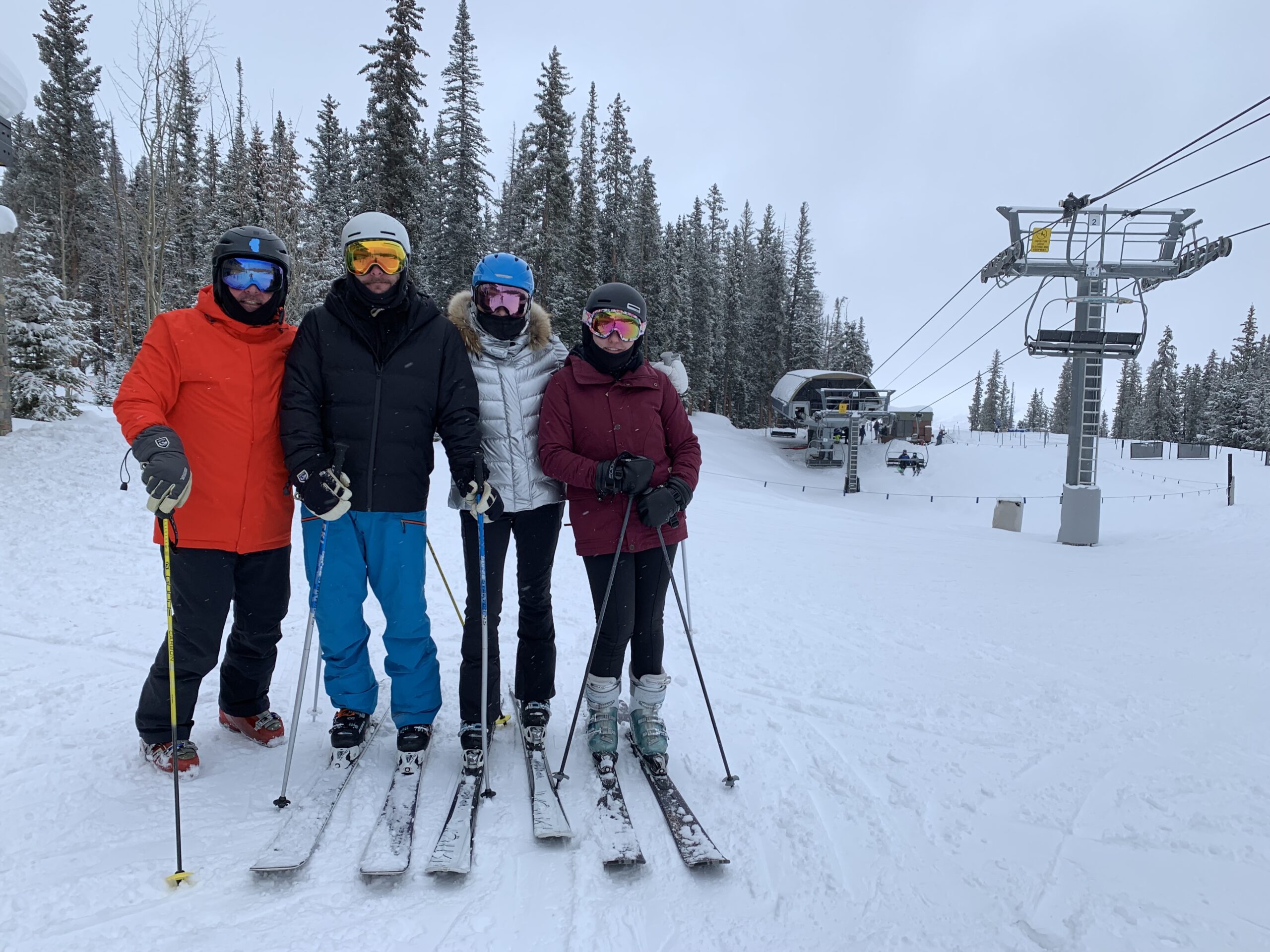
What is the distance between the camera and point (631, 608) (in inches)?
125

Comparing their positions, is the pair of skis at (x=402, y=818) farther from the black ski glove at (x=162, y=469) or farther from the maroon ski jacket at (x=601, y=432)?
the black ski glove at (x=162, y=469)

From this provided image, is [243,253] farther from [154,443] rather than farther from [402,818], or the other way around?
[402,818]

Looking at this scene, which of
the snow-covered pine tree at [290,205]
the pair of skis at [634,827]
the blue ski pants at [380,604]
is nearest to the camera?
the pair of skis at [634,827]

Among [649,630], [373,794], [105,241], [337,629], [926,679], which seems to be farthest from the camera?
[105,241]

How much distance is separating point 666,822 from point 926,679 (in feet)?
9.05

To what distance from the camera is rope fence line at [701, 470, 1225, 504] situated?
2173 centimetres

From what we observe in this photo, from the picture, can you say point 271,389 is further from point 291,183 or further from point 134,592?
point 291,183

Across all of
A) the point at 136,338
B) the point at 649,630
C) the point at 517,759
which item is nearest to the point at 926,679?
the point at 649,630

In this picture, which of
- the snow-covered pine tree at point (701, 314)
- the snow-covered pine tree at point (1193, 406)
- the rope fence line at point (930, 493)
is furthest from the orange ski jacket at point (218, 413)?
the snow-covered pine tree at point (1193, 406)

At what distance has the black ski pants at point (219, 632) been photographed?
285 cm

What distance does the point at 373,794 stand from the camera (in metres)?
2.84

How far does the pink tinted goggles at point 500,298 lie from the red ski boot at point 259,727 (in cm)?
238

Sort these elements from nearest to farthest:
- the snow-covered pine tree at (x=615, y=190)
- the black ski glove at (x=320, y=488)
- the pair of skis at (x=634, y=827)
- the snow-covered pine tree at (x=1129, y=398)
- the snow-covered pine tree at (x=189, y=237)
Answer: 1. the pair of skis at (x=634, y=827)
2. the black ski glove at (x=320, y=488)
3. the snow-covered pine tree at (x=189, y=237)
4. the snow-covered pine tree at (x=615, y=190)
5. the snow-covered pine tree at (x=1129, y=398)

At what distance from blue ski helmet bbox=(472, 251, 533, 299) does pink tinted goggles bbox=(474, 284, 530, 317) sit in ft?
0.05
